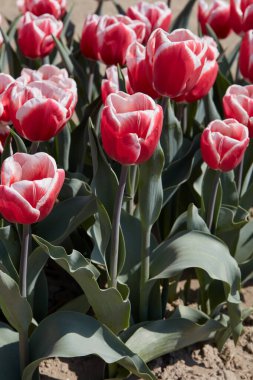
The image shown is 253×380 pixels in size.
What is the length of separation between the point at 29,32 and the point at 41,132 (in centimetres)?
76

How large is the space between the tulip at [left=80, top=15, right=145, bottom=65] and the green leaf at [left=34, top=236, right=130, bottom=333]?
81 cm

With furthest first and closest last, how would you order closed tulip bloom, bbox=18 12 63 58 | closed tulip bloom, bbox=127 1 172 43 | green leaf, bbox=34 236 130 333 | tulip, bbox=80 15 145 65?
closed tulip bloom, bbox=127 1 172 43
closed tulip bloom, bbox=18 12 63 58
tulip, bbox=80 15 145 65
green leaf, bbox=34 236 130 333

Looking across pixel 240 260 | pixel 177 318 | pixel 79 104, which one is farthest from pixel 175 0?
pixel 177 318

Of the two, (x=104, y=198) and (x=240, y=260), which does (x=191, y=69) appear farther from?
(x=240, y=260)

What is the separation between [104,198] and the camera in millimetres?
1719

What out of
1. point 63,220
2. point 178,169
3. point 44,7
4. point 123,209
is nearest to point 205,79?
point 178,169

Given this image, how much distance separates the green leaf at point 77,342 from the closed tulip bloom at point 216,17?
54.3 inches

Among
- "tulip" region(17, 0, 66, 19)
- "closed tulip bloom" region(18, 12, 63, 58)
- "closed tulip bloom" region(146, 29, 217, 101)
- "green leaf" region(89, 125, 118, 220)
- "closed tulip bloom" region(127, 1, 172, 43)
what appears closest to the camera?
"closed tulip bloom" region(146, 29, 217, 101)

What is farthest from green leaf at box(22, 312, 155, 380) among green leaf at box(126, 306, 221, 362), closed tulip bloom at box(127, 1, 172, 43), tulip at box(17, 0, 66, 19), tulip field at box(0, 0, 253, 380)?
tulip at box(17, 0, 66, 19)

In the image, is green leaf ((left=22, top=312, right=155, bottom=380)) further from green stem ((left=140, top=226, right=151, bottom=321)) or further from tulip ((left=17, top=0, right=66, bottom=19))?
tulip ((left=17, top=0, right=66, bottom=19))

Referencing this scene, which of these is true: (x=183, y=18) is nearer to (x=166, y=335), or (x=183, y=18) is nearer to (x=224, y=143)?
(x=224, y=143)

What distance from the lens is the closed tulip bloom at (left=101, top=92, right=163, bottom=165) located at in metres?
1.38

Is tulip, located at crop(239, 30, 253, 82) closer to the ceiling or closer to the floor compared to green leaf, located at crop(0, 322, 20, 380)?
closer to the ceiling

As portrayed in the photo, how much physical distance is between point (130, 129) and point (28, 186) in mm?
226
